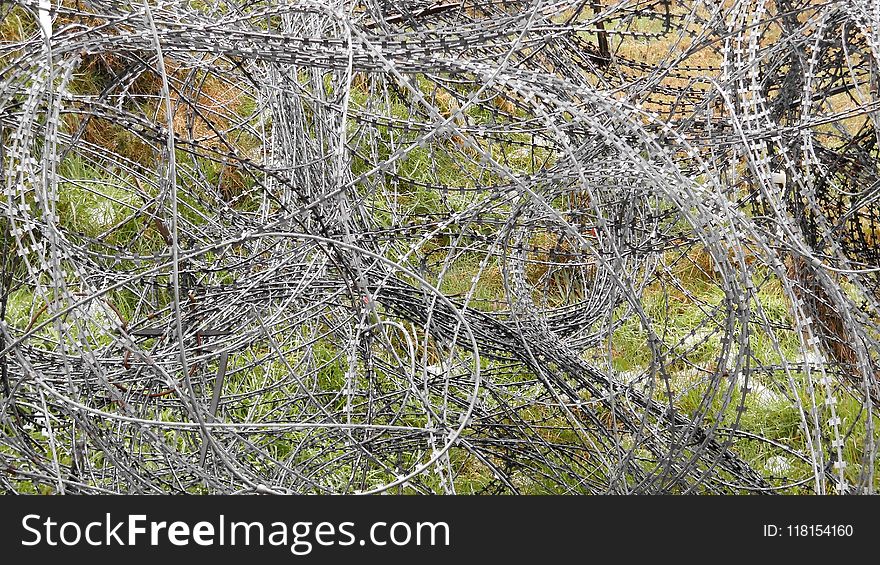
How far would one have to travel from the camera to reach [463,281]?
3719 mm

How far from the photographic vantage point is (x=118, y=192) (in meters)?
4.00

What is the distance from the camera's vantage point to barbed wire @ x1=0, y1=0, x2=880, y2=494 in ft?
5.09

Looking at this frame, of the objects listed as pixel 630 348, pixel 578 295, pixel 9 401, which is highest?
pixel 578 295

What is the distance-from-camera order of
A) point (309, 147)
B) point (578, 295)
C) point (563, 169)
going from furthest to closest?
point (578, 295)
point (309, 147)
point (563, 169)

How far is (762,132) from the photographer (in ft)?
5.73

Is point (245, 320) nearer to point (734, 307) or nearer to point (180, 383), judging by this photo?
point (180, 383)

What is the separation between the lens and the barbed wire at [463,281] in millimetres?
1552

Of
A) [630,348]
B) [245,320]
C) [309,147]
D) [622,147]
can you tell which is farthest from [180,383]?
[630,348]

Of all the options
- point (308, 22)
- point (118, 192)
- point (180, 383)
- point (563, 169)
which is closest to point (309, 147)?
point (308, 22)

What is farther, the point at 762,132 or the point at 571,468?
Result: the point at 571,468

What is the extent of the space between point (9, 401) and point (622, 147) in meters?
1.10

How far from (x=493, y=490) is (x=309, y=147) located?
1.06m
